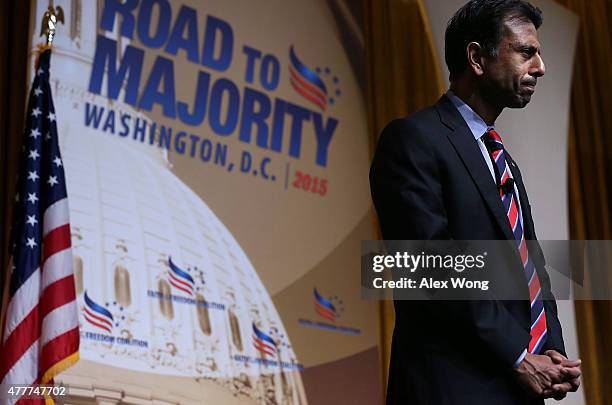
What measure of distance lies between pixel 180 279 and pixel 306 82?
1705 mm

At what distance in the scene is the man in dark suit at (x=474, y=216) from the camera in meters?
2.02

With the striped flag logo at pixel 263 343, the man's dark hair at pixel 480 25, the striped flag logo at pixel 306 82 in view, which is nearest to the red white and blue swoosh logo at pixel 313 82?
the striped flag logo at pixel 306 82

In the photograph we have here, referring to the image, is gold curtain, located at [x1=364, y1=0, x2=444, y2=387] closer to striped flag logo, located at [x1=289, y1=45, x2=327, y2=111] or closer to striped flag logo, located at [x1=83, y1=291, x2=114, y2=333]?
striped flag logo, located at [x1=289, y1=45, x2=327, y2=111]

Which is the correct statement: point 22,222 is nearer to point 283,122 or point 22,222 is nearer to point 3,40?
point 3,40

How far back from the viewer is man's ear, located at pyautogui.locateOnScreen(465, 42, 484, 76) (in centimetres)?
230

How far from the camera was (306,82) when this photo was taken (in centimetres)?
590

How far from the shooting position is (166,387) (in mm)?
4586

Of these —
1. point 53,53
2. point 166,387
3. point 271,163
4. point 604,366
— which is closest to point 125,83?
point 53,53

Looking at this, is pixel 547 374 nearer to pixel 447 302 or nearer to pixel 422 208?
pixel 447 302

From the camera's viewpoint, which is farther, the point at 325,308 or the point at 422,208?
the point at 325,308

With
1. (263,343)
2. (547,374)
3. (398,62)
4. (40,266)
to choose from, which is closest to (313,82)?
(398,62)

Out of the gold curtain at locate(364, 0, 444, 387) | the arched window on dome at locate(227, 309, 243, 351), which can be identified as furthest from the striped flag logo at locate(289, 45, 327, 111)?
the arched window on dome at locate(227, 309, 243, 351)

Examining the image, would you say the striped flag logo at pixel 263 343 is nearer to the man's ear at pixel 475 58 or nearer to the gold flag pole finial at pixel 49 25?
the gold flag pole finial at pixel 49 25

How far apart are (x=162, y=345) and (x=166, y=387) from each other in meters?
0.20
